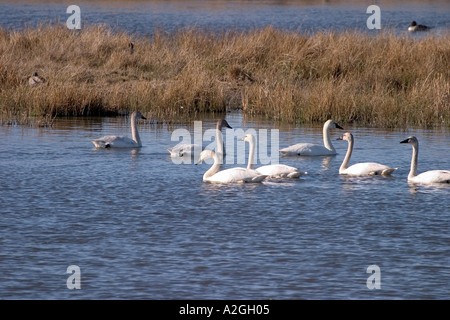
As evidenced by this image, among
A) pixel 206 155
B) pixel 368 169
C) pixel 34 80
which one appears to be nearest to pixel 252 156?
pixel 206 155

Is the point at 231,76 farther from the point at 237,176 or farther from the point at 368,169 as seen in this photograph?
the point at 237,176

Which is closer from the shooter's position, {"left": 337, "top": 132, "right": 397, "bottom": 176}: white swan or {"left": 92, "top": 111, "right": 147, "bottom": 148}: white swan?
{"left": 337, "top": 132, "right": 397, "bottom": 176}: white swan

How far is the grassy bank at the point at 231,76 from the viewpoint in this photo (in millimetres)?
17047

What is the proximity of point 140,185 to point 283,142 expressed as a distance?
154 inches

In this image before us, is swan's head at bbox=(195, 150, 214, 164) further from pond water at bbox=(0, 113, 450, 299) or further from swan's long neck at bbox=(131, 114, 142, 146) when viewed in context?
swan's long neck at bbox=(131, 114, 142, 146)

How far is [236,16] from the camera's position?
4219cm

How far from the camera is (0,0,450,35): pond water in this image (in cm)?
3475

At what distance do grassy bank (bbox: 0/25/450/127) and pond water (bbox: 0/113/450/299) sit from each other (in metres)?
3.23

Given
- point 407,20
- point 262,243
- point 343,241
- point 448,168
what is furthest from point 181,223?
point 407,20

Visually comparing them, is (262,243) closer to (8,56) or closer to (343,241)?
(343,241)

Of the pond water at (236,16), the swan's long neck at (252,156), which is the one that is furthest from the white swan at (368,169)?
the pond water at (236,16)

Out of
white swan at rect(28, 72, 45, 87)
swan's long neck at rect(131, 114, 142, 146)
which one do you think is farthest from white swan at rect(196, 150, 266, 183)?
white swan at rect(28, 72, 45, 87)

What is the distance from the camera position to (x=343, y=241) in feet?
28.1

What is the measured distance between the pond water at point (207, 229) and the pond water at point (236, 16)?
19473 millimetres
